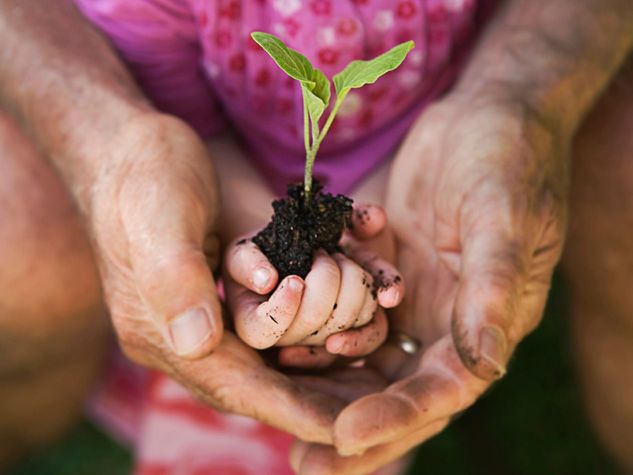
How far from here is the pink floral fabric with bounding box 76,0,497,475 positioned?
3.94 feet

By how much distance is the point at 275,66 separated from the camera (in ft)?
4.04

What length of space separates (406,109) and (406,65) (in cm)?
10

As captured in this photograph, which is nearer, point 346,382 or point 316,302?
point 316,302

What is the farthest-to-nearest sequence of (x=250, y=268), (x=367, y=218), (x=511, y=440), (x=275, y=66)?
(x=511, y=440), (x=275, y=66), (x=367, y=218), (x=250, y=268)

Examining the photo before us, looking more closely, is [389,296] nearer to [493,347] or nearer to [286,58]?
[493,347]

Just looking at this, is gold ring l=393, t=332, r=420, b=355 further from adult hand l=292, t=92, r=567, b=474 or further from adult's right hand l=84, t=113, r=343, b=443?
adult's right hand l=84, t=113, r=343, b=443

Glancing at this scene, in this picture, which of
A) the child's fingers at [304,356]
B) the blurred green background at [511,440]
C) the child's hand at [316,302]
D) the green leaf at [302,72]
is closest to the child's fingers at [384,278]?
the child's hand at [316,302]

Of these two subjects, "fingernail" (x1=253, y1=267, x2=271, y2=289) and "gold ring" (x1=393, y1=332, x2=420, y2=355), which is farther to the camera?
"gold ring" (x1=393, y1=332, x2=420, y2=355)

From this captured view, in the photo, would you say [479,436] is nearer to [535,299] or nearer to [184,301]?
[535,299]

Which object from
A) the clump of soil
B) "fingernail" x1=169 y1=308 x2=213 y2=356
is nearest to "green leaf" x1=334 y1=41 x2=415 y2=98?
the clump of soil

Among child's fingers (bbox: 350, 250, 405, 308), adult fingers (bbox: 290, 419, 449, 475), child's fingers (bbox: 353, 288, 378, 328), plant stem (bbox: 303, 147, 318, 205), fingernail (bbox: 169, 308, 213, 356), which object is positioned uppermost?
plant stem (bbox: 303, 147, 318, 205)

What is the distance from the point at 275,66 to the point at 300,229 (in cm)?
40

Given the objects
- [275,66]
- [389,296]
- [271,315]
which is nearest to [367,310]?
[389,296]

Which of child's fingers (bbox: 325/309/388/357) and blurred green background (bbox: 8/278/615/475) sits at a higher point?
child's fingers (bbox: 325/309/388/357)
